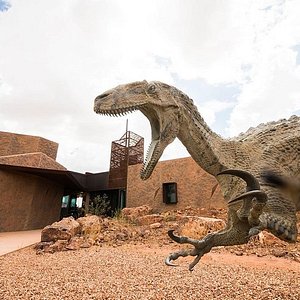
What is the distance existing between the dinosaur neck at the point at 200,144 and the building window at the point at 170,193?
1066 centimetres

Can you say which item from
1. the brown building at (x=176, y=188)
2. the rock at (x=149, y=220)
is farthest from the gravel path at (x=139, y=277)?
the brown building at (x=176, y=188)

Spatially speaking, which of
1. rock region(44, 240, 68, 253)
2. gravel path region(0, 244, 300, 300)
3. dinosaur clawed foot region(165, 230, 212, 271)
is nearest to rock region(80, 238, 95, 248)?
rock region(44, 240, 68, 253)

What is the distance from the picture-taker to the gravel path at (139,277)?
10.9ft

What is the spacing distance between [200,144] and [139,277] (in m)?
2.85

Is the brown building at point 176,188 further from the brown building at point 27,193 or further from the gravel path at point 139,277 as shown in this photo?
the gravel path at point 139,277

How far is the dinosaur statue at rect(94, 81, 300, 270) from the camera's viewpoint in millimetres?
2061

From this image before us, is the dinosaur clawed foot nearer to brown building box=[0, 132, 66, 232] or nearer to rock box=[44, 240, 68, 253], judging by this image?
rock box=[44, 240, 68, 253]

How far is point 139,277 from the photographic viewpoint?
→ 13.7 ft

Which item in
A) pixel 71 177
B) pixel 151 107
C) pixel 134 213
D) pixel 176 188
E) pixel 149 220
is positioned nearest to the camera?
pixel 151 107

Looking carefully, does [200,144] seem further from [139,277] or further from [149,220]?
[149,220]

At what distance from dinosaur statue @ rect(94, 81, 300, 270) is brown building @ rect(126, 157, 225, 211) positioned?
933cm

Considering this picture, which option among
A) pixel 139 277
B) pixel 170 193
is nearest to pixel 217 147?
pixel 139 277

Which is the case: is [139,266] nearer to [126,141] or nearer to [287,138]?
[287,138]

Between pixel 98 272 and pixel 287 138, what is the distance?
147 inches
